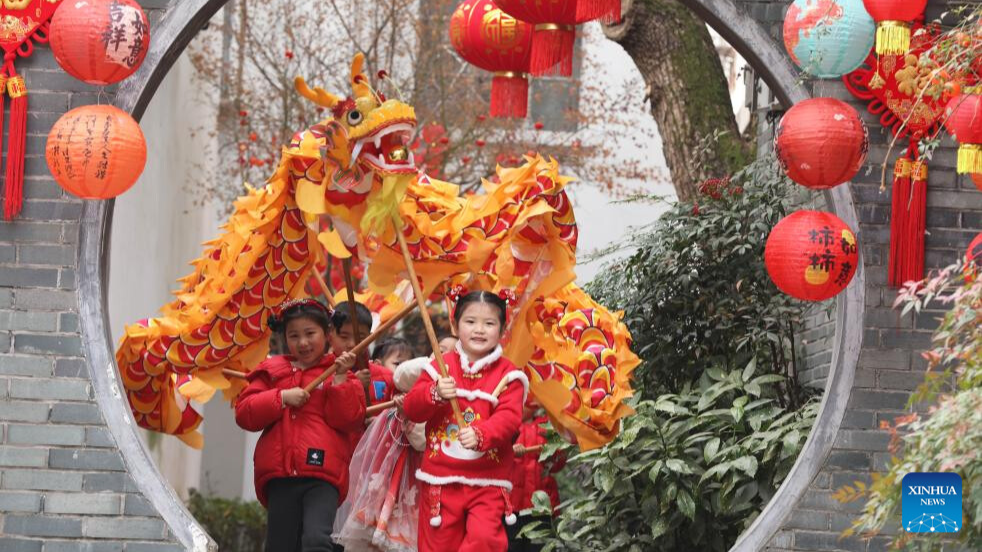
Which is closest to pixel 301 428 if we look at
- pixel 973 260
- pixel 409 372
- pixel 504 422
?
pixel 409 372

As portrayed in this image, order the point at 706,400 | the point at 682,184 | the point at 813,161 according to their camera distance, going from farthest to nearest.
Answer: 1. the point at 682,184
2. the point at 706,400
3. the point at 813,161

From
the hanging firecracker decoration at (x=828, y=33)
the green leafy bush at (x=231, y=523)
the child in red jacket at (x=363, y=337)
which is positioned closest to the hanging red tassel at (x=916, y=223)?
the hanging firecracker decoration at (x=828, y=33)

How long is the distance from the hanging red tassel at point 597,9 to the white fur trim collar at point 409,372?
1326 mm

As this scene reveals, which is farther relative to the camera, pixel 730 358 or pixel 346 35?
pixel 346 35

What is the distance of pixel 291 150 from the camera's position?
18.3ft

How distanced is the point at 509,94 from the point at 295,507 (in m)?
1.78

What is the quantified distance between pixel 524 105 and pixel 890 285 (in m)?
1.56

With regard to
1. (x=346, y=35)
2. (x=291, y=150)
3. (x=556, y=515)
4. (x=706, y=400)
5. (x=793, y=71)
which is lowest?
(x=556, y=515)

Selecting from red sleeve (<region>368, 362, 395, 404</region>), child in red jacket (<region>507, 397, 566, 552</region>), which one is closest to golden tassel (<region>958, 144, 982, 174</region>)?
red sleeve (<region>368, 362, 395, 404</region>)

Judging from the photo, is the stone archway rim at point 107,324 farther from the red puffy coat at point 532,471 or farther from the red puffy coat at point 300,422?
the red puffy coat at point 532,471

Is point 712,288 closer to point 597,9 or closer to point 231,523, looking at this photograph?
point 597,9

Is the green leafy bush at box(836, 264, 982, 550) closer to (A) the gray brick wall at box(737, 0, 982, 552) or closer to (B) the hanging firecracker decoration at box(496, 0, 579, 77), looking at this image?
(A) the gray brick wall at box(737, 0, 982, 552)

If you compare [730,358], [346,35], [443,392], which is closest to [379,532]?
[443,392]

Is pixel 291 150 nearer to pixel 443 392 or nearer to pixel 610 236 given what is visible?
pixel 443 392
